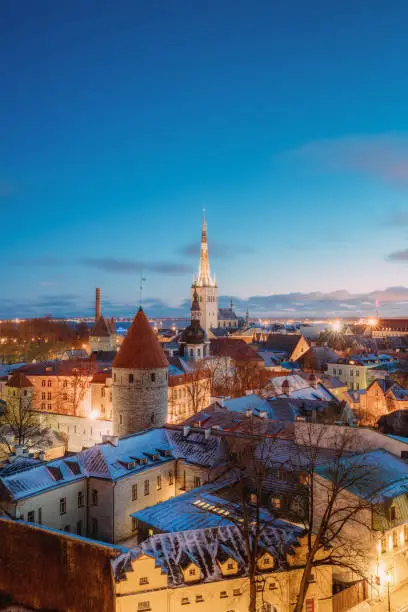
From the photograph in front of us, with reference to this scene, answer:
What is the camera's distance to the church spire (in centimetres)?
13362

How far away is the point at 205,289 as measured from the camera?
133m

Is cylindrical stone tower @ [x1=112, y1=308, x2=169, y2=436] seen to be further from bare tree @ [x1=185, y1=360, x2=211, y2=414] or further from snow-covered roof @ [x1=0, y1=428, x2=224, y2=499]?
bare tree @ [x1=185, y1=360, x2=211, y2=414]

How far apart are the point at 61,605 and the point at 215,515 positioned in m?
6.44

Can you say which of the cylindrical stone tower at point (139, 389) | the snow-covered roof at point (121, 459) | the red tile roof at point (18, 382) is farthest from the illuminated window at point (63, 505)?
the red tile roof at point (18, 382)

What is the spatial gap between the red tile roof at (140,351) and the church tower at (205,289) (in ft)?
316

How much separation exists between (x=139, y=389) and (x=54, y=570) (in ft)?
49.2

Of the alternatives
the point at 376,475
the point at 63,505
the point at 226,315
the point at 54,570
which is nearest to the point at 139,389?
the point at 63,505

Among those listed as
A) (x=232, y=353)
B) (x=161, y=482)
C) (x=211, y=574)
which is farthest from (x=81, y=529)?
(x=232, y=353)

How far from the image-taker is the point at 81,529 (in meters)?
24.4

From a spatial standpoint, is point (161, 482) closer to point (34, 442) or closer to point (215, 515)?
point (215, 515)

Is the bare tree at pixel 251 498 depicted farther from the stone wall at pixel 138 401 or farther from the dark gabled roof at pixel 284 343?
the dark gabled roof at pixel 284 343

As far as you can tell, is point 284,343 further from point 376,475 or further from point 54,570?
point 54,570

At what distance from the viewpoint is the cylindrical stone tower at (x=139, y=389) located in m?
33.2

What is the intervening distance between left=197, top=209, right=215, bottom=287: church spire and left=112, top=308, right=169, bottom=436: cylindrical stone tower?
100112 millimetres
